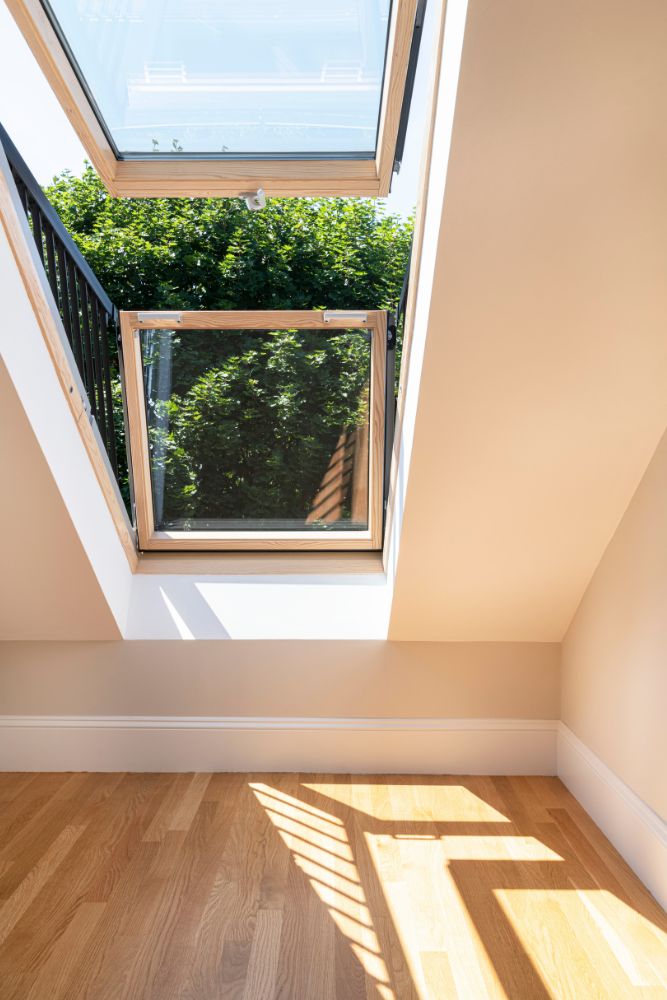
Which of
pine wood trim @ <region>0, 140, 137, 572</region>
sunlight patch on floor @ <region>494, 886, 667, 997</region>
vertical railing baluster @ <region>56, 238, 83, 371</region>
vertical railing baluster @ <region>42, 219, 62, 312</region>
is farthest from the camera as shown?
vertical railing baluster @ <region>56, 238, 83, 371</region>

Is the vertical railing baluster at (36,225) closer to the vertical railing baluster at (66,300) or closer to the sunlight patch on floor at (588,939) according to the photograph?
the vertical railing baluster at (66,300)

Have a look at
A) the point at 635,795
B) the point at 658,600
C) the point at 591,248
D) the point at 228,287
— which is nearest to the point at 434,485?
the point at 658,600

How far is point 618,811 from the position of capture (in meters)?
2.49

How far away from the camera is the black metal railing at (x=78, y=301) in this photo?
2350 millimetres

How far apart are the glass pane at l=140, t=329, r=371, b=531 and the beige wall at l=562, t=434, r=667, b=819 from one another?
0.98m

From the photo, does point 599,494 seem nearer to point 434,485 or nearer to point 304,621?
point 434,485

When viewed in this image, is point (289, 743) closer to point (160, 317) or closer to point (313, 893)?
point (313, 893)

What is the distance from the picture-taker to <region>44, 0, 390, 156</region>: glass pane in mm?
2062

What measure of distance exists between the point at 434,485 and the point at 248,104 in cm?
119

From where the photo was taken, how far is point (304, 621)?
3.08m

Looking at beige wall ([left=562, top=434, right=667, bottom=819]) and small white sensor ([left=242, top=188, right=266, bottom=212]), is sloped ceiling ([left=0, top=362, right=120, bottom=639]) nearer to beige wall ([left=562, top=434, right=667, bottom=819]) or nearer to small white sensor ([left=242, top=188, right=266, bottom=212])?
small white sensor ([left=242, top=188, right=266, bottom=212])

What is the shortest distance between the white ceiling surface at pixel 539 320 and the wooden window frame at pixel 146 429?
490 millimetres

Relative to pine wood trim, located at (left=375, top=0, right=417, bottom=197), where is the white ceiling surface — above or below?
below

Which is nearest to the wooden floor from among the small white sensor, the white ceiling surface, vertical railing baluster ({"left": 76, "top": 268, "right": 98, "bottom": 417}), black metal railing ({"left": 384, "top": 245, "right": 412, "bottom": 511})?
the white ceiling surface
